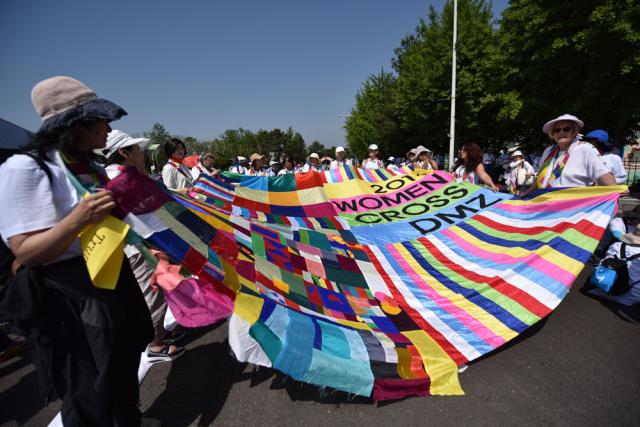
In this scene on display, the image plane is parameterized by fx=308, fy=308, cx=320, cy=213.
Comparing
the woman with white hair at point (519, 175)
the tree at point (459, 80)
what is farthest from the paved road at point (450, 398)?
the tree at point (459, 80)

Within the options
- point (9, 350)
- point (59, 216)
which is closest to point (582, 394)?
point (59, 216)

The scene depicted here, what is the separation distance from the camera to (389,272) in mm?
3051

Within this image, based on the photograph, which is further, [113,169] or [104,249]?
[113,169]

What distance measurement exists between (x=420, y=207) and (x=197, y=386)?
121 inches

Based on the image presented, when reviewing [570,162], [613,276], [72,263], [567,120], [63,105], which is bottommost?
[613,276]

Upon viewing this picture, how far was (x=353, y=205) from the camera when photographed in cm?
429

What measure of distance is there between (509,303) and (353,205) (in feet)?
7.23

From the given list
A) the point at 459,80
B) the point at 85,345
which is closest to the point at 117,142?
the point at 85,345

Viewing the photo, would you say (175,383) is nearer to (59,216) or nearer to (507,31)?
(59,216)

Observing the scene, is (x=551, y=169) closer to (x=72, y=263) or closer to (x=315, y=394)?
(x=315, y=394)

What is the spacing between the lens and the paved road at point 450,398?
6.64 feet

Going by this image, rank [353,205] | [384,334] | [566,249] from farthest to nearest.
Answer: [353,205]
[566,249]
[384,334]

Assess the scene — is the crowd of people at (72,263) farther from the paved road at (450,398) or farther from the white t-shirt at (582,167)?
the white t-shirt at (582,167)

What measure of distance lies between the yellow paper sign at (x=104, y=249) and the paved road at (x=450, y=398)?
1.38m
